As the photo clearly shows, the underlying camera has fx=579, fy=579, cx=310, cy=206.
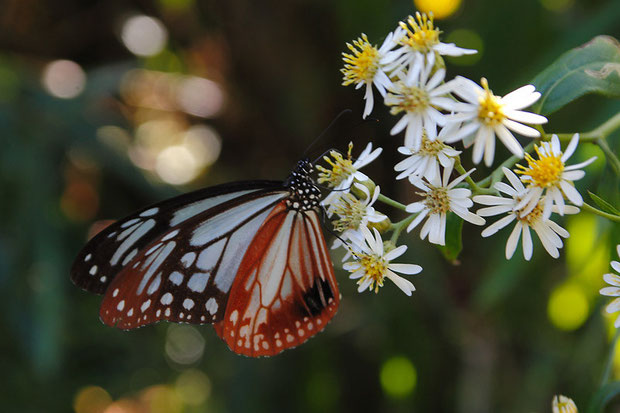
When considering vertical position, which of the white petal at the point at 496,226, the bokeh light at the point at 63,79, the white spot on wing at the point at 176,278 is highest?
the bokeh light at the point at 63,79

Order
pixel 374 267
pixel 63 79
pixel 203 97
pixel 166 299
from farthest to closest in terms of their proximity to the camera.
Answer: pixel 203 97 → pixel 63 79 → pixel 166 299 → pixel 374 267

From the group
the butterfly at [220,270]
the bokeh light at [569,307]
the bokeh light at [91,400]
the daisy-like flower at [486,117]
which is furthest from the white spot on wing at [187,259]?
the bokeh light at [91,400]

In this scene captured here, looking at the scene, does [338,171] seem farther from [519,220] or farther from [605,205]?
[605,205]

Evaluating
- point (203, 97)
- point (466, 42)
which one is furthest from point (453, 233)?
point (203, 97)

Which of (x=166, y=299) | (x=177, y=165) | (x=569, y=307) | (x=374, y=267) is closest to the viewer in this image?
(x=374, y=267)

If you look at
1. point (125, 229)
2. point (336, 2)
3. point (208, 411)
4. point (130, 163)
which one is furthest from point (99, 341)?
point (336, 2)

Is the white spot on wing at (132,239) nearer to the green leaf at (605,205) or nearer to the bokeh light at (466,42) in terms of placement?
the green leaf at (605,205)
